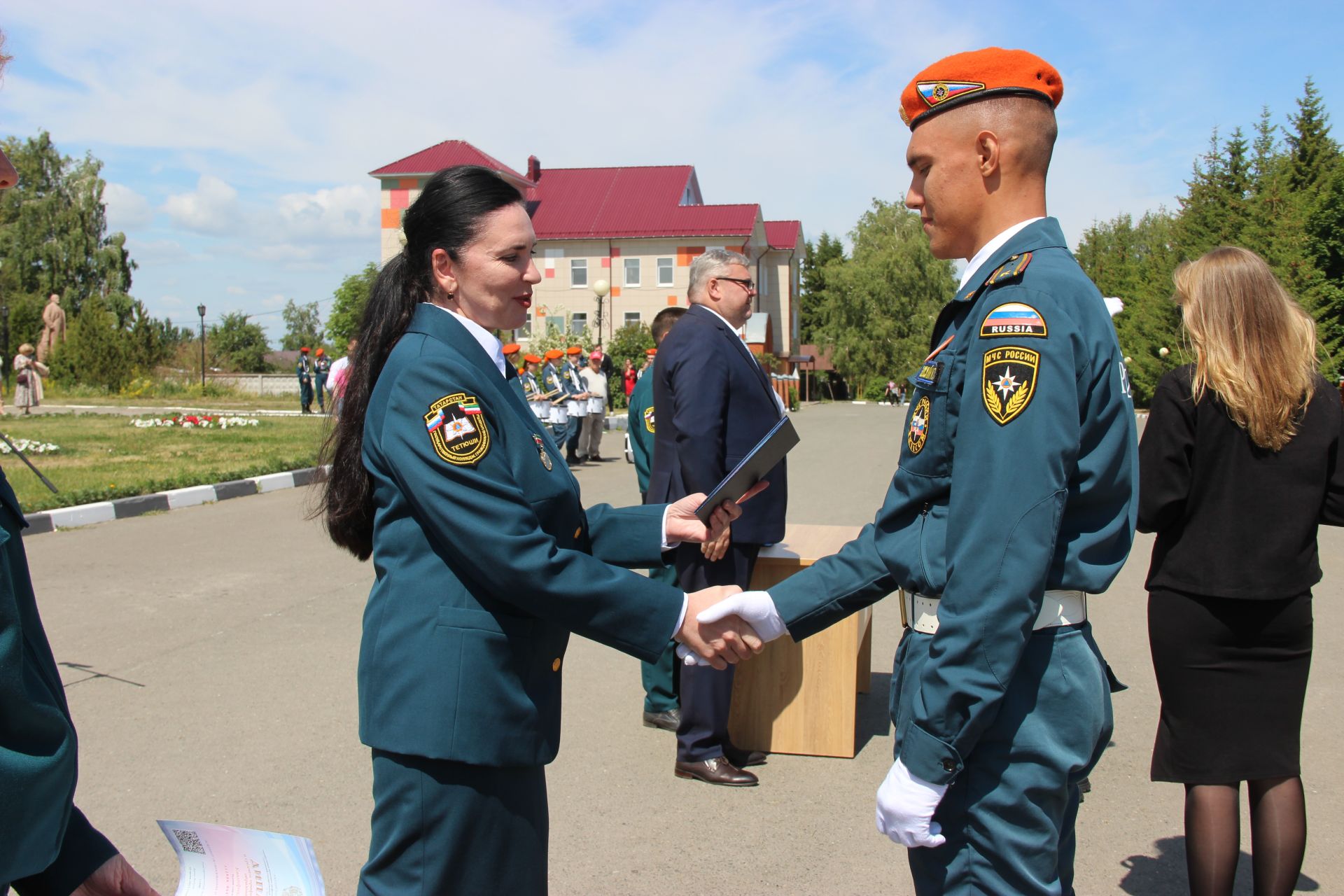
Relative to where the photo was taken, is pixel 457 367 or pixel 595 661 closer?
pixel 457 367

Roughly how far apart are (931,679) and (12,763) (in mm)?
1355

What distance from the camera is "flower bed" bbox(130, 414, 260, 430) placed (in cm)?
2038

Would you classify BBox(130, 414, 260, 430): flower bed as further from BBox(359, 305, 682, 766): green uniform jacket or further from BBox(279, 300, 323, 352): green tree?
BBox(279, 300, 323, 352): green tree

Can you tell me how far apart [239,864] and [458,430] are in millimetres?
818

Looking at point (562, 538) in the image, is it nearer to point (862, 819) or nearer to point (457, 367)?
point (457, 367)

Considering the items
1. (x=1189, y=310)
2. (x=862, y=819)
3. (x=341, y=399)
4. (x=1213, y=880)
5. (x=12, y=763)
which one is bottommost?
(x=862, y=819)

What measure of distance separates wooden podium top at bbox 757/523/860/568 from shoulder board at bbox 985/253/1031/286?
89.8 inches

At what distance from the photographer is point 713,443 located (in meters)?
4.24

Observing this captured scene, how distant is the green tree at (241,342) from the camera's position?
59.5 metres

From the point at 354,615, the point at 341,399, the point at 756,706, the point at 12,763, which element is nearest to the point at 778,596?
the point at 341,399

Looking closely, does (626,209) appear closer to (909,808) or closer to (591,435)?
(591,435)

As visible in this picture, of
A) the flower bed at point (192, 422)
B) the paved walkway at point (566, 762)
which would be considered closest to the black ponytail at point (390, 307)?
the paved walkway at point (566, 762)

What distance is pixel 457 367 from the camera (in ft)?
6.61

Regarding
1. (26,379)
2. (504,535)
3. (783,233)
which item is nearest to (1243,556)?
(504,535)
